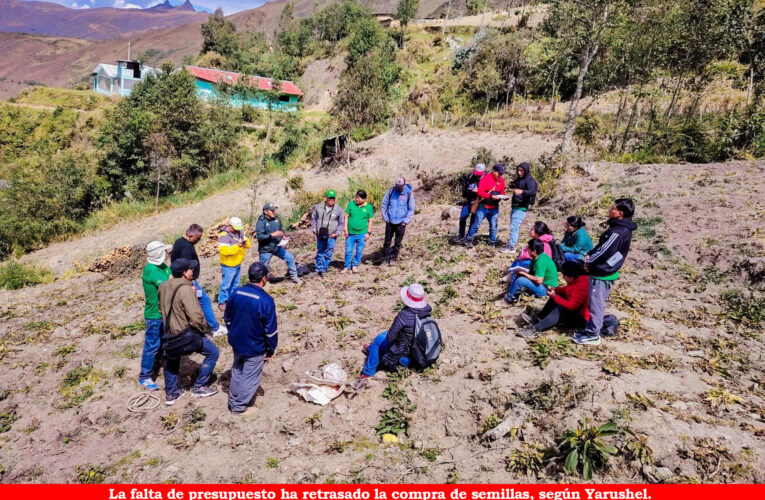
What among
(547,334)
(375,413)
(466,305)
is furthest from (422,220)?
(375,413)

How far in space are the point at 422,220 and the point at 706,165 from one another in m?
8.62

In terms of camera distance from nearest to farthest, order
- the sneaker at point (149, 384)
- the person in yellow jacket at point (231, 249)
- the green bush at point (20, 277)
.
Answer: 1. the sneaker at point (149, 384)
2. the person in yellow jacket at point (231, 249)
3. the green bush at point (20, 277)

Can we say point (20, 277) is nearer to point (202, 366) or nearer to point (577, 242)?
point (202, 366)

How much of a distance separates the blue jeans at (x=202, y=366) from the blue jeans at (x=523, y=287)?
14.9 feet

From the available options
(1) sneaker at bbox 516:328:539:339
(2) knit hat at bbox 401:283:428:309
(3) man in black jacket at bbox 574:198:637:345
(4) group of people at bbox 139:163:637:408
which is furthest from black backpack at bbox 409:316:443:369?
(3) man in black jacket at bbox 574:198:637:345

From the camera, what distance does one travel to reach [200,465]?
407 cm

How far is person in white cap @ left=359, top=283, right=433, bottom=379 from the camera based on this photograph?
4723 mm

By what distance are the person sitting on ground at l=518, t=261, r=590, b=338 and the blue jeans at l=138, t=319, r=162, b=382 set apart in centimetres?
506

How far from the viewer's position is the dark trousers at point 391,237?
8.85 metres

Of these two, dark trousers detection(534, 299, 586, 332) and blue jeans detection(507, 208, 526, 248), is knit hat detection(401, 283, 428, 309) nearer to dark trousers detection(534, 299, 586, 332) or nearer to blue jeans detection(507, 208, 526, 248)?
dark trousers detection(534, 299, 586, 332)

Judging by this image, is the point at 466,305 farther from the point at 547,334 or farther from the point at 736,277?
the point at 736,277

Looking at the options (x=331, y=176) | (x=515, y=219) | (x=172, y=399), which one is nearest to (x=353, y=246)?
(x=515, y=219)
